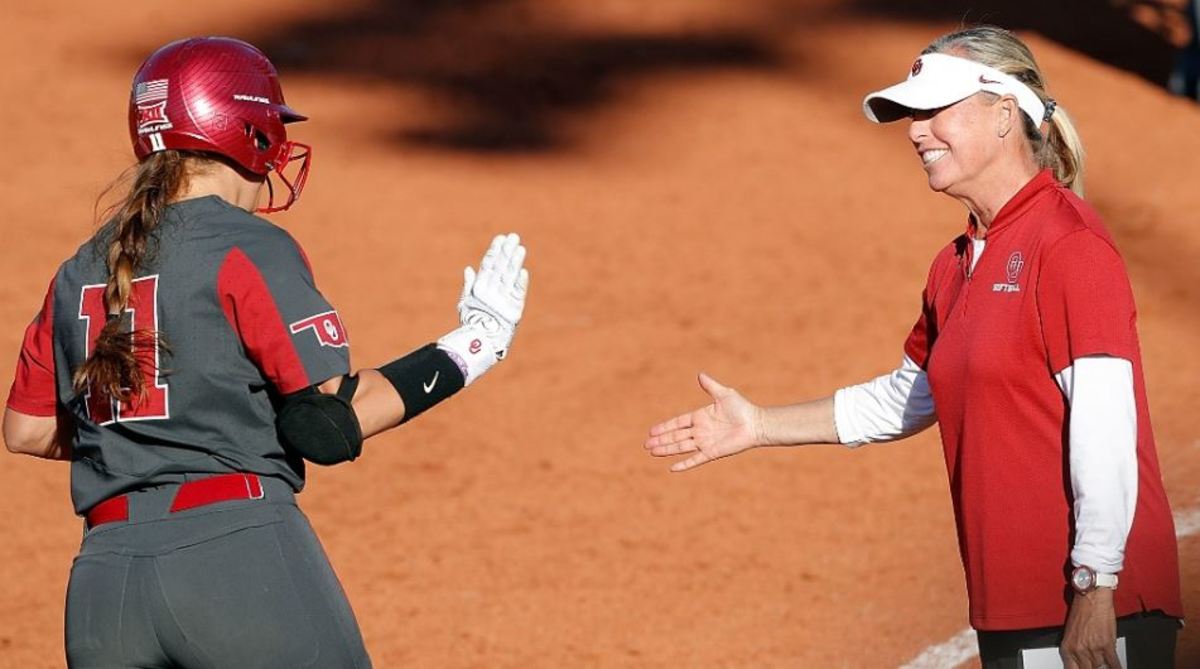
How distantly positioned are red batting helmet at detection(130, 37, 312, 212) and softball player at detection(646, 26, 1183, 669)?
4.11 feet

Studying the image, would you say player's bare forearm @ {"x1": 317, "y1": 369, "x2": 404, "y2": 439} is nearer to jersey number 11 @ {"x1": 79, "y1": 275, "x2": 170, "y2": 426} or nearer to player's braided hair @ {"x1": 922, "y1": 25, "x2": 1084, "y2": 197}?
jersey number 11 @ {"x1": 79, "y1": 275, "x2": 170, "y2": 426}

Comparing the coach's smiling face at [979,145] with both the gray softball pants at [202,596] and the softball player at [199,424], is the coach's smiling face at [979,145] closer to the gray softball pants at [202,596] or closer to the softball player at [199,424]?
the softball player at [199,424]

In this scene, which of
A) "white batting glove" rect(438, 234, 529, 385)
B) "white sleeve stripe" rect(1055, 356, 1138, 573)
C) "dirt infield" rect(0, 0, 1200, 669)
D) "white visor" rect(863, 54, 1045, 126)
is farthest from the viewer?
"dirt infield" rect(0, 0, 1200, 669)

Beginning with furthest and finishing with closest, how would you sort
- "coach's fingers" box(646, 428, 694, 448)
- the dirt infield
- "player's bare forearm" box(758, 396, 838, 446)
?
the dirt infield, "coach's fingers" box(646, 428, 694, 448), "player's bare forearm" box(758, 396, 838, 446)

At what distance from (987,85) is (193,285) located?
1.58 meters

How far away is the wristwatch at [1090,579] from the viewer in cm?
308

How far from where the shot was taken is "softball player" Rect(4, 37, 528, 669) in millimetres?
3137

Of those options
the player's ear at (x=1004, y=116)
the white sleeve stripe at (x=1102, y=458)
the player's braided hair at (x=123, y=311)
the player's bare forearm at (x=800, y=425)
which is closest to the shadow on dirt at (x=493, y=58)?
the player's bare forearm at (x=800, y=425)

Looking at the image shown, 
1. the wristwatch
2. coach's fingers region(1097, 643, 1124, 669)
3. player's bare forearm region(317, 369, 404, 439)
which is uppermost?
player's bare forearm region(317, 369, 404, 439)

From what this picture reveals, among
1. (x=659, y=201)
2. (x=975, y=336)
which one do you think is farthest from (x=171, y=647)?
(x=659, y=201)

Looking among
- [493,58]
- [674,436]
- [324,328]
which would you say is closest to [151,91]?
[324,328]

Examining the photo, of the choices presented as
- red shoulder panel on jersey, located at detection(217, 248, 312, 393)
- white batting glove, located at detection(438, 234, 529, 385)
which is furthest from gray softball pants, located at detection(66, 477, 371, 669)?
white batting glove, located at detection(438, 234, 529, 385)

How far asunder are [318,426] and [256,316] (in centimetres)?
23

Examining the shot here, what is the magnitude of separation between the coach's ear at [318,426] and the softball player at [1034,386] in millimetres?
1150
